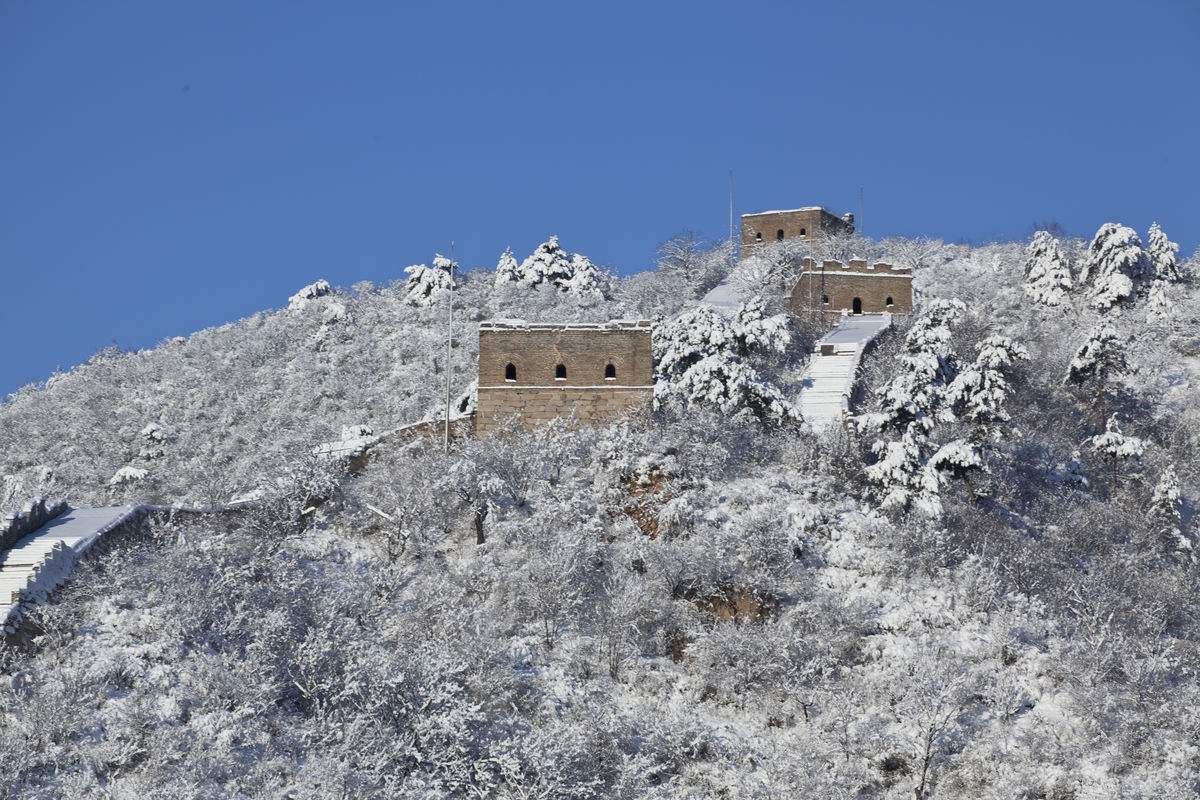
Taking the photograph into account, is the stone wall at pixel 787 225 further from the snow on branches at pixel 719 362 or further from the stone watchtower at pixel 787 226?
the snow on branches at pixel 719 362

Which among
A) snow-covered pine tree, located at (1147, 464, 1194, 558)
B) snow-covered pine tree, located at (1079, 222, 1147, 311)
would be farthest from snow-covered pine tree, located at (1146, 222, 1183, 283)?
snow-covered pine tree, located at (1147, 464, 1194, 558)

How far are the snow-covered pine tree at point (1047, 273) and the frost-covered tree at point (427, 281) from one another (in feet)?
92.9

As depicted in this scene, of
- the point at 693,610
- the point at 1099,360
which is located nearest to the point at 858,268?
the point at 1099,360

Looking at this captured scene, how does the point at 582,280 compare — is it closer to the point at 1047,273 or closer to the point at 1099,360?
the point at 1047,273

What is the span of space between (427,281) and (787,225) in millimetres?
19479

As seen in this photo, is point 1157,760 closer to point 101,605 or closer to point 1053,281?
point 101,605

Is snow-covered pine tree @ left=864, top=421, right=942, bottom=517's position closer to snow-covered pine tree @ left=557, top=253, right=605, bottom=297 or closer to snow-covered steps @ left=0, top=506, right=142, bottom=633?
snow-covered steps @ left=0, top=506, right=142, bottom=633

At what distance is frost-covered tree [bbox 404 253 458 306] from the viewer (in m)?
71.4

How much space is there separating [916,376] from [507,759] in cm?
1950

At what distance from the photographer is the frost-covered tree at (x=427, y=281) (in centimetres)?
7138

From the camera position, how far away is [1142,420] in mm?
49906

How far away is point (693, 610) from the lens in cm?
3538

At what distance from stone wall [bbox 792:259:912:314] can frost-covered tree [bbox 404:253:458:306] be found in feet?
63.1

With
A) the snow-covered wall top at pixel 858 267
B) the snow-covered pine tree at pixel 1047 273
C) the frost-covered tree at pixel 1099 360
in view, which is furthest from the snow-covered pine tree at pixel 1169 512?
the snow-covered pine tree at pixel 1047 273
